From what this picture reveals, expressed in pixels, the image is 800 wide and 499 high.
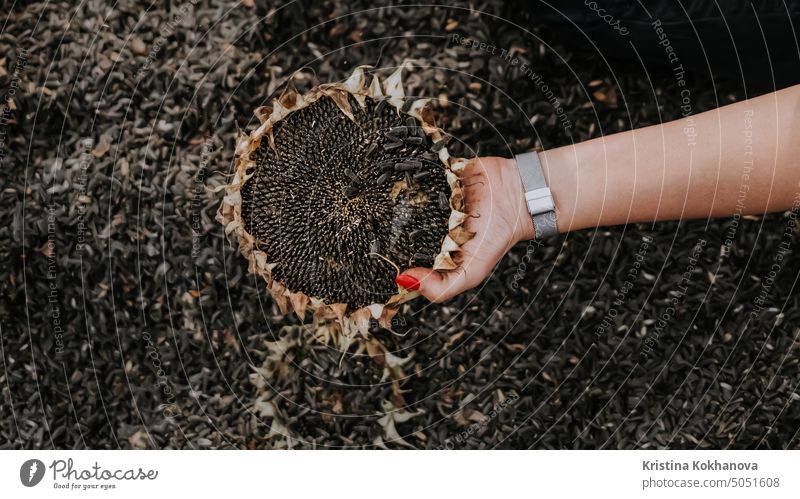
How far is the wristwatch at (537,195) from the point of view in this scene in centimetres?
90

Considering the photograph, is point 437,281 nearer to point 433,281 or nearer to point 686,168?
point 433,281

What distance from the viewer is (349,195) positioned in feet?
2.48

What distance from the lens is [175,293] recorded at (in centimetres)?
103

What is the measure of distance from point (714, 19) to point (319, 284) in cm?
74

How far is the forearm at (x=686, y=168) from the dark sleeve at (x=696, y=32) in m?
0.09

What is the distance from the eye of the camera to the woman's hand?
2.64 ft

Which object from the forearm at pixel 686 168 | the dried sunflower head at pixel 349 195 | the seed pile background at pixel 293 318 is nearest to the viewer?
the dried sunflower head at pixel 349 195

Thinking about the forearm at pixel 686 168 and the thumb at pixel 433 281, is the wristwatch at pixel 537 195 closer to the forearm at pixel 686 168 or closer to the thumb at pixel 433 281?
the forearm at pixel 686 168

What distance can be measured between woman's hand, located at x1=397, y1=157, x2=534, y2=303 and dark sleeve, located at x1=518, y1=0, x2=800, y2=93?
0.27 meters

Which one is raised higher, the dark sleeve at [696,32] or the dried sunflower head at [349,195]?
the dark sleeve at [696,32]

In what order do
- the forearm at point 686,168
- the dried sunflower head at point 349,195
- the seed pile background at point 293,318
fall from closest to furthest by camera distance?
the dried sunflower head at point 349,195, the forearm at point 686,168, the seed pile background at point 293,318
